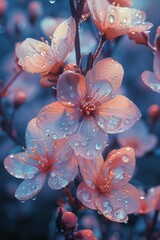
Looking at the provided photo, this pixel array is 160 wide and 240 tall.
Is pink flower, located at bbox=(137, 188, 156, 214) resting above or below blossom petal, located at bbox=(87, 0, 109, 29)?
below

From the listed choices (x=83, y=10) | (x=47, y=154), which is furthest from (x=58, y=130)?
(x=83, y=10)

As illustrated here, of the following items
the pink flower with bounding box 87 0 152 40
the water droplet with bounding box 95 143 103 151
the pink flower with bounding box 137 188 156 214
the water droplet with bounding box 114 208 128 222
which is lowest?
the pink flower with bounding box 137 188 156 214

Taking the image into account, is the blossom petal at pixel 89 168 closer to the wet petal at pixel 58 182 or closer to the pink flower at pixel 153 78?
the wet petal at pixel 58 182

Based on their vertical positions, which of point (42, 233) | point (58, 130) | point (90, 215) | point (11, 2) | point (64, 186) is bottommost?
point (42, 233)

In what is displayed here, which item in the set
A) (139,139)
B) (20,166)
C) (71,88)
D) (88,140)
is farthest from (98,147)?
(139,139)

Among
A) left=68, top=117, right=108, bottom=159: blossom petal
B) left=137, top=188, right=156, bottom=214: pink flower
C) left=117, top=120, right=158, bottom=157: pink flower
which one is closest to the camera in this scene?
left=68, top=117, right=108, bottom=159: blossom petal

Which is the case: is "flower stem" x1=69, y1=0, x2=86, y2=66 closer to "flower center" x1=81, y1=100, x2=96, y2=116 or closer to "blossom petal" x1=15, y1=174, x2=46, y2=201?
"flower center" x1=81, y1=100, x2=96, y2=116

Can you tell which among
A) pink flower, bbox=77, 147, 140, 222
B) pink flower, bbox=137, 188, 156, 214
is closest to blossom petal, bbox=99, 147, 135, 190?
pink flower, bbox=77, 147, 140, 222

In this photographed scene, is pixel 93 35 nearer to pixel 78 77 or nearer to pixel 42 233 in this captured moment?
pixel 78 77

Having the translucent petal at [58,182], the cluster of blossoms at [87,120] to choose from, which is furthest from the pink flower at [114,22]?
the translucent petal at [58,182]
